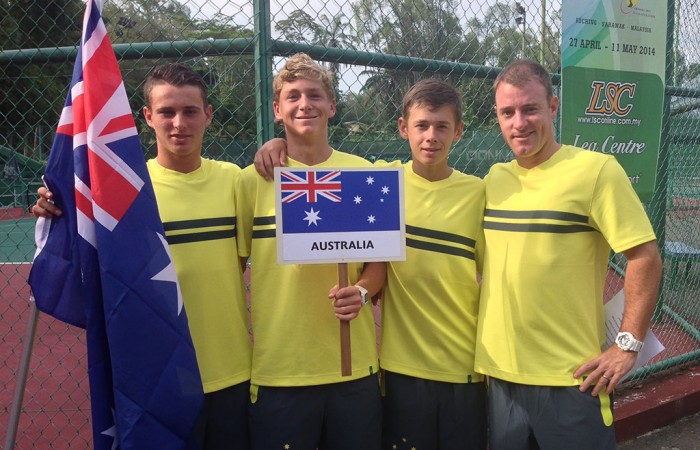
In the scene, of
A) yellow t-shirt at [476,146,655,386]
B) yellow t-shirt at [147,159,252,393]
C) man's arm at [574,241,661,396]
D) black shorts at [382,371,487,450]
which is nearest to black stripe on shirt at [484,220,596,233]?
yellow t-shirt at [476,146,655,386]

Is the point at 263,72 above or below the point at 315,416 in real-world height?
above

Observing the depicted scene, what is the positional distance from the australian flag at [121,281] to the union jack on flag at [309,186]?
47 cm

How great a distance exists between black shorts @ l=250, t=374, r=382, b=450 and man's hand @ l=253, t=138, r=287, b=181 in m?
0.83

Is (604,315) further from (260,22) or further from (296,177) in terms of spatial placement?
(260,22)

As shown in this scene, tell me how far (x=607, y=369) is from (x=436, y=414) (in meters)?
0.67

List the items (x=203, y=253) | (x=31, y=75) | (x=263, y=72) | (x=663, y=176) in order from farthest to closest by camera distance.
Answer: (x=663, y=176) → (x=31, y=75) → (x=263, y=72) → (x=203, y=253)

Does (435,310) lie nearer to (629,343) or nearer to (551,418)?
(551,418)

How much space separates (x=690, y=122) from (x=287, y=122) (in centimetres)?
421

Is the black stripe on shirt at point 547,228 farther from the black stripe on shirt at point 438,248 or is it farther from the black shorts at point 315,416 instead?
the black shorts at point 315,416

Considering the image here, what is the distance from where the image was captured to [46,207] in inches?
89.9

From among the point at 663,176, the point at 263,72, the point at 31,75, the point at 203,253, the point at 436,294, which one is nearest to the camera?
the point at 203,253

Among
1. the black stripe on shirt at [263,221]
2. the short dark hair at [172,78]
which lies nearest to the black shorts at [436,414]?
the black stripe on shirt at [263,221]

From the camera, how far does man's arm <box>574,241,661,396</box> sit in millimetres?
2262

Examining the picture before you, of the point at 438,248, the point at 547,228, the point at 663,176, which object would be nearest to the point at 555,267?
the point at 547,228
